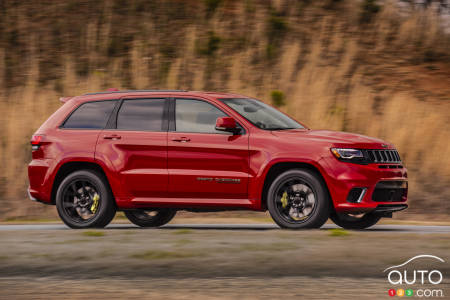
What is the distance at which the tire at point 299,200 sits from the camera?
10.7 m

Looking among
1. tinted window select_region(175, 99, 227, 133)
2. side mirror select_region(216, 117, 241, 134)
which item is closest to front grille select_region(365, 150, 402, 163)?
side mirror select_region(216, 117, 241, 134)

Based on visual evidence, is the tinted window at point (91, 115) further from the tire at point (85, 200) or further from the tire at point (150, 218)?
the tire at point (150, 218)

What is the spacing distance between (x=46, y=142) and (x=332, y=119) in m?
9.80

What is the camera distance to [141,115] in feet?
38.7

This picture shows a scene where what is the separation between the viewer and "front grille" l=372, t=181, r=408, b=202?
35.7 feet

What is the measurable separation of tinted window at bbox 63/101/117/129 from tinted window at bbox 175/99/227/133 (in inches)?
40.2

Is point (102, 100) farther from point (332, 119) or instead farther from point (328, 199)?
point (332, 119)

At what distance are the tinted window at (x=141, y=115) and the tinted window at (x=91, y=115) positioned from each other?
0.22 meters

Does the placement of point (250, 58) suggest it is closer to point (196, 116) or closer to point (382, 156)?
point (196, 116)

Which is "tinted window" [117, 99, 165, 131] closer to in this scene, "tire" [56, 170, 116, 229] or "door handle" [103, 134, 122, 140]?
"door handle" [103, 134, 122, 140]

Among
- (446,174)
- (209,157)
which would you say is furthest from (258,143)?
(446,174)

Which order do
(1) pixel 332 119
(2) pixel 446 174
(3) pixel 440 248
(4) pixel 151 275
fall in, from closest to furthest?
(4) pixel 151 275 < (3) pixel 440 248 < (2) pixel 446 174 < (1) pixel 332 119

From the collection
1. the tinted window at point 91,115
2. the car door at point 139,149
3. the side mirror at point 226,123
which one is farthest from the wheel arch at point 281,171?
the tinted window at point 91,115

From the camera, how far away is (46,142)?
39.9 feet
